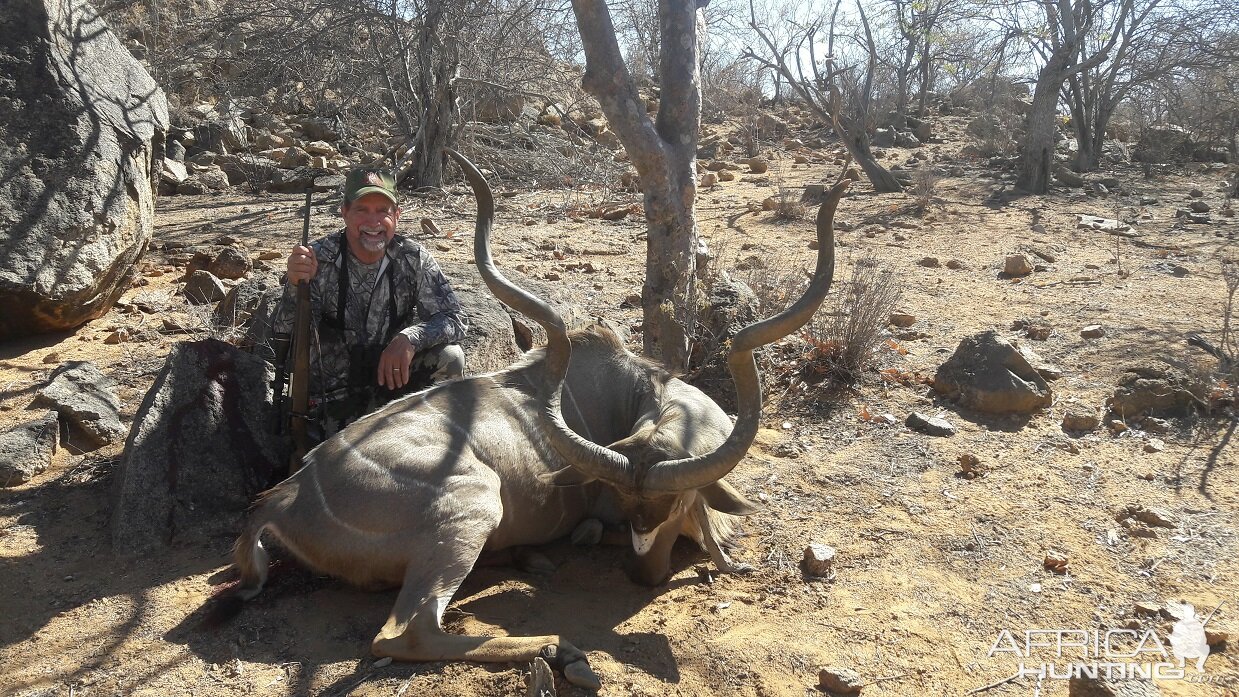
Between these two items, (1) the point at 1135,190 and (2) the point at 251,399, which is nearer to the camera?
(2) the point at 251,399

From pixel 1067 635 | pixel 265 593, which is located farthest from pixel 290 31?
pixel 1067 635

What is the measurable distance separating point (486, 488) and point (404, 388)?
3.62ft

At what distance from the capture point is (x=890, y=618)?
3.53 metres

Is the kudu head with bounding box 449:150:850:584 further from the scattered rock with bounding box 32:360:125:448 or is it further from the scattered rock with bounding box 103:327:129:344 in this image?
the scattered rock with bounding box 103:327:129:344

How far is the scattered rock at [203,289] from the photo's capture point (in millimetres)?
6691

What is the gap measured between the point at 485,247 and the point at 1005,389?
10.7 feet

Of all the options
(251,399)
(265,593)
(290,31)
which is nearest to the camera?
(265,593)

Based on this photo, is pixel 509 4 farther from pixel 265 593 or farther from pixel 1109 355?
pixel 265 593

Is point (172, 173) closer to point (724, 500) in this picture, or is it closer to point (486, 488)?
point (486, 488)

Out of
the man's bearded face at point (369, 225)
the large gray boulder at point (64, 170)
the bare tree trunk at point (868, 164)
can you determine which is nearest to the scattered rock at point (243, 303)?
the large gray boulder at point (64, 170)

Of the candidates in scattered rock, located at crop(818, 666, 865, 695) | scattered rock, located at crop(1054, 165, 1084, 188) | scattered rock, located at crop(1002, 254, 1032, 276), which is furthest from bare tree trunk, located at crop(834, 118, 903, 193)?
scattered rock, located at crop(818, 666, 865, 695)

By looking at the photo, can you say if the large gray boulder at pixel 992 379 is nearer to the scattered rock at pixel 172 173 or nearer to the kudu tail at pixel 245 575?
the kudu tail at pixel 245 575

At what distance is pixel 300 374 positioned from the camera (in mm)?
4332

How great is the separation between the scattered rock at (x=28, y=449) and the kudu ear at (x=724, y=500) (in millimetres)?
3323
